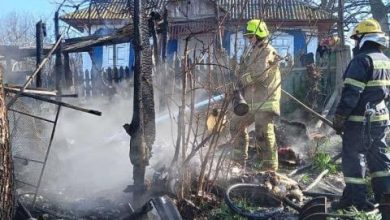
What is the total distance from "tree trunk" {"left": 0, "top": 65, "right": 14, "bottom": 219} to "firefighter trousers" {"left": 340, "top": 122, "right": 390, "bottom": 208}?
348cm

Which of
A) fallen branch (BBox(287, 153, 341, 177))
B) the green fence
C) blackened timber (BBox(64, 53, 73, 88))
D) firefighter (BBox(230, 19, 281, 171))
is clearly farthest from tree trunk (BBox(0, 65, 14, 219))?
the green fence

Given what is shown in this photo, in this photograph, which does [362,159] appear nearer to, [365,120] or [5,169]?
[365,120]

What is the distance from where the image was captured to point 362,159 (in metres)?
5.34

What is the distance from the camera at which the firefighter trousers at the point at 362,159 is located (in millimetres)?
5266

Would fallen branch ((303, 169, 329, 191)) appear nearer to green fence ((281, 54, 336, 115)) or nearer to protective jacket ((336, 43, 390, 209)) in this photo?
protective jacket ((336, 43, 390, 209))

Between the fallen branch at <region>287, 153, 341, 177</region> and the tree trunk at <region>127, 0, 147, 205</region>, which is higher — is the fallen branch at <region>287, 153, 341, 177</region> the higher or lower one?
the lower one

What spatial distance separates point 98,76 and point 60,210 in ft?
30.7

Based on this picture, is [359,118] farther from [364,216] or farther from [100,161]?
[100,161]

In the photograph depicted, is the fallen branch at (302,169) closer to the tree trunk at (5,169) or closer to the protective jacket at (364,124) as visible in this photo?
the protective jacket at (364,124)

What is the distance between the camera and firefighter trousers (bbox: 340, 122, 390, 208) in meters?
5.27

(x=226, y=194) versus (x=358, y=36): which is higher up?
(x=358, y=36)

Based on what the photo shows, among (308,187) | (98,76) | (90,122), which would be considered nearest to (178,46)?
(98,76)

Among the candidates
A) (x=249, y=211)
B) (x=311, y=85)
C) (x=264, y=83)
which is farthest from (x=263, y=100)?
(x=311, y=85)

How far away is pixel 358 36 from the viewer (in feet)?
18.3
